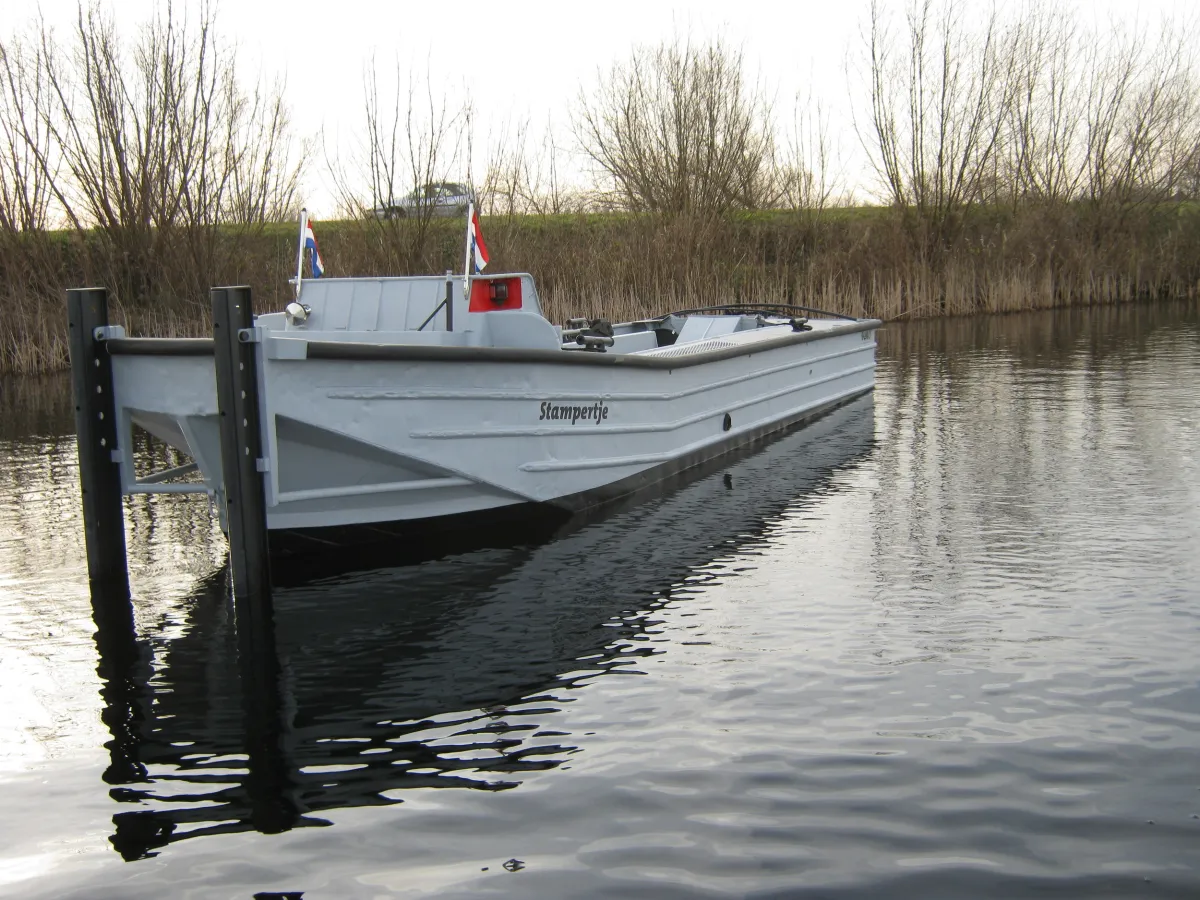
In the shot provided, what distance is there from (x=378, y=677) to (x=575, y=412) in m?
2.76

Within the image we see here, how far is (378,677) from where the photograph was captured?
186 inches

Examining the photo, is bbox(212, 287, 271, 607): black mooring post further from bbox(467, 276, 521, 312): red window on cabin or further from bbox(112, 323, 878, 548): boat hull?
bbox(467, 276, 521, 312): red window on cabin

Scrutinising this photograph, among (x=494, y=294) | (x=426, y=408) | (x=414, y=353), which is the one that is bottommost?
(x=426, y=408)

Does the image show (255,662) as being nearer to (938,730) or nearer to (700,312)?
(938,730)

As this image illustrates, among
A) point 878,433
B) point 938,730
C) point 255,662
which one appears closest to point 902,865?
point 938,730

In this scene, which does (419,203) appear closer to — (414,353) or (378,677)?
(414,353)

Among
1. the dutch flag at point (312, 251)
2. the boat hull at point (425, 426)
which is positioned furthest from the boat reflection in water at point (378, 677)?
the dutch flag at point (312, 251)

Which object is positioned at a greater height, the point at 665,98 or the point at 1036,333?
the point at 665,98

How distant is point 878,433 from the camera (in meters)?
10.3

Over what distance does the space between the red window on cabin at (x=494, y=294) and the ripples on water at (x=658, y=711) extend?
147 cm

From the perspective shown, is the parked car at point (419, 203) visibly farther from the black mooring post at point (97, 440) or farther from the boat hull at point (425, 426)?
the black mooring post at point (97, 440)

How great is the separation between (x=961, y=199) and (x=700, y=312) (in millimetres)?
15453

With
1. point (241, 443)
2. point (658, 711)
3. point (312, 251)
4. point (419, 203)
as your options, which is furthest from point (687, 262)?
point (658, 711)

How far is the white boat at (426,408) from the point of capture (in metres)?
5.66
